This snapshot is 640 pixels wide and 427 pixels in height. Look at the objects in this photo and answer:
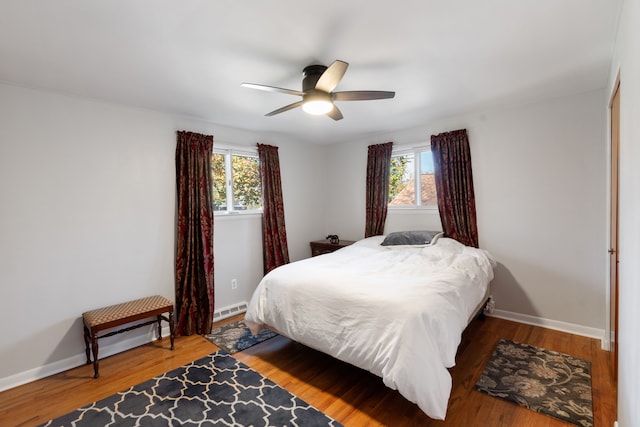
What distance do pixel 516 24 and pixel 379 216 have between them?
112 inches

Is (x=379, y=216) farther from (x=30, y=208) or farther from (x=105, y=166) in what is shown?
(x=30, y=208)

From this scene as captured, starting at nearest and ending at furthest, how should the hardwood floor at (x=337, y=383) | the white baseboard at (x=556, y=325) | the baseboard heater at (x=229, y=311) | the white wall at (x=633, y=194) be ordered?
the white wall at (x=633, y=194)
the hardwood floor at (x=337, y=383)
the white baseboard at (x=556, y=325)
the baseboard heater at (x=229, y=311)

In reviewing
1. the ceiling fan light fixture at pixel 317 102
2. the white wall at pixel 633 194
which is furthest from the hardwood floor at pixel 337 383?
the ceiling fan light fixture at pixel 317 102

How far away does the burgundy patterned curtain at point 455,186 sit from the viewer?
3.52m

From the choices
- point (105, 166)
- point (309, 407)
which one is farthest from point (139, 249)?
point (309, 407)

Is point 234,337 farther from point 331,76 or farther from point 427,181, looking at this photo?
point 427,181

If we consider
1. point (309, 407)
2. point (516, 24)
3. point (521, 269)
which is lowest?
point (309, 407)

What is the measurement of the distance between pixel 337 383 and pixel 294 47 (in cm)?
244

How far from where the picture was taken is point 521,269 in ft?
10.7

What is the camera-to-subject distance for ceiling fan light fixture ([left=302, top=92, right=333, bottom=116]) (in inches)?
85.5

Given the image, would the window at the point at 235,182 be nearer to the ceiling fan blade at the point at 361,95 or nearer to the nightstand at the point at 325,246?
the nightstand at the point at 325,246

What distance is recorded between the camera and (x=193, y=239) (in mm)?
3328

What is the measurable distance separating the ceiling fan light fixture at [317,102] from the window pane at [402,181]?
7.13ft

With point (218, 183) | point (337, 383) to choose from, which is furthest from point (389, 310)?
point (218, 183)
